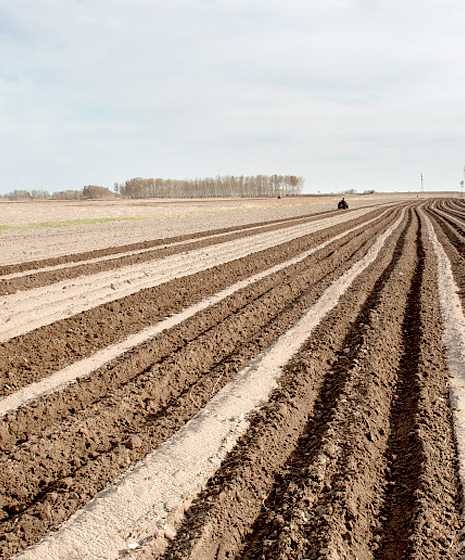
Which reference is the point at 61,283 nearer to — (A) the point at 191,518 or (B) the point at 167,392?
(B) the point at 167,392

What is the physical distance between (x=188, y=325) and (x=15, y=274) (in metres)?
5.76

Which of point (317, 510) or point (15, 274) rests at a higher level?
point (15, 274)

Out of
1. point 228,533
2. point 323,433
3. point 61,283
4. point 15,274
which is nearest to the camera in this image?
point 228,533

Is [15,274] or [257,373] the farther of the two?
[15,274]

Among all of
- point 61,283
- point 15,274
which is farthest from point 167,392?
point 15,274

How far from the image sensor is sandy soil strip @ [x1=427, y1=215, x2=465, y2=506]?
3.57 metres

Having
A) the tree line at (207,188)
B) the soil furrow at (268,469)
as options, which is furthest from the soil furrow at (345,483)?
the tree line at (207,188)

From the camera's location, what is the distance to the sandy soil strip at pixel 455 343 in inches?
141

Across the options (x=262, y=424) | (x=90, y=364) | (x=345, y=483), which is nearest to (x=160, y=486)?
(x=262, y=424)

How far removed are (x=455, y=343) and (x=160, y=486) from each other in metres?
4.29

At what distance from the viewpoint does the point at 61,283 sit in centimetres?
874

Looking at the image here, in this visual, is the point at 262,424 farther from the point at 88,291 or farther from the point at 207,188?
the point at 207,188

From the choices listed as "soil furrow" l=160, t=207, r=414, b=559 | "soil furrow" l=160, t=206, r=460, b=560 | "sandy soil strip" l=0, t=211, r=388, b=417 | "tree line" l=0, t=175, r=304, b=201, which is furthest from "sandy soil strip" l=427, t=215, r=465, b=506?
"tree line" l=0, t=175, r=304, b=201

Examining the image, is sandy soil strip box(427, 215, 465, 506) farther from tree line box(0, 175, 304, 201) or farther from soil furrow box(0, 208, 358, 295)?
tree line box(0, 175, 304, 201)
